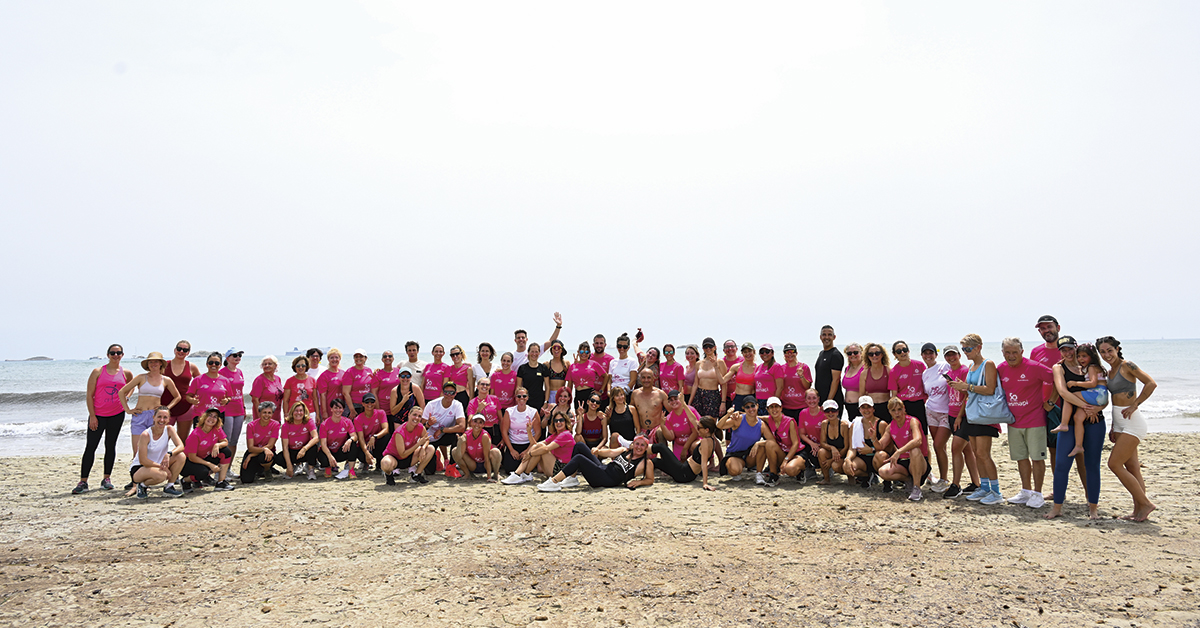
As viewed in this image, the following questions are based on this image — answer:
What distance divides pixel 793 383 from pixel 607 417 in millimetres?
2531

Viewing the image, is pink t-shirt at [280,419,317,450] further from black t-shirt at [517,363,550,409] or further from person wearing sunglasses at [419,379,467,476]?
black t-shirt at [517,363,550,409]

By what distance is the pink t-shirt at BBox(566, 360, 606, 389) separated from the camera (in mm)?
9156

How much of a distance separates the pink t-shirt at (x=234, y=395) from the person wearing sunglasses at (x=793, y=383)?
7210 millimetres

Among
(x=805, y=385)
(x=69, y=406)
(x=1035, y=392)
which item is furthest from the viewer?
(x=69, y=406)

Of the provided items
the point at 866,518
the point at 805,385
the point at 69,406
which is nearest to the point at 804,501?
the point at 866,518

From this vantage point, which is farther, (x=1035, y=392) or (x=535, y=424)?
(x=535, y=424)

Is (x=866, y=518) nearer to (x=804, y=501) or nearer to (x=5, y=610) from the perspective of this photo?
(x=804, y=501)

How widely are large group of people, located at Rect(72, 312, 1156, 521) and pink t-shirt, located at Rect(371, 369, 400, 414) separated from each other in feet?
0.07

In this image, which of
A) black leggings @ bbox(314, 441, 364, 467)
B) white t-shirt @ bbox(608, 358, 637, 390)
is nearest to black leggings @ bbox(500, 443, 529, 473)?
white t-shirt @ bbox(608, 358, 637, 390)

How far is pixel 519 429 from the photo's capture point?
872 cm

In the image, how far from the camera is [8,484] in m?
8.78

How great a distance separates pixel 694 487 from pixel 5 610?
621 cm

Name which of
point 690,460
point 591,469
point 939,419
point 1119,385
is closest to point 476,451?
point 591,469

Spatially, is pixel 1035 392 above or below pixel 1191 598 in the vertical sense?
above
